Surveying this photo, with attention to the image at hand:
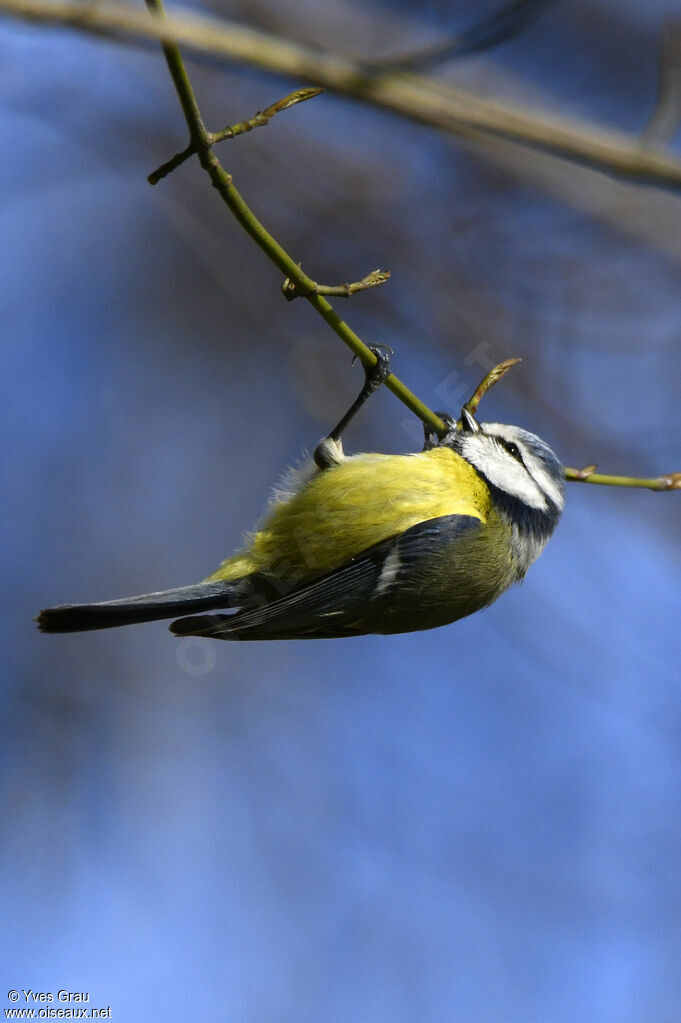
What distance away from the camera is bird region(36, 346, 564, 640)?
Result: 8.46ft

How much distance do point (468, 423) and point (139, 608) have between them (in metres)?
1.08

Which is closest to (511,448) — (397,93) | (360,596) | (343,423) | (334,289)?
(343,423)

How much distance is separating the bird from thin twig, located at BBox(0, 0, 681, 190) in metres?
1.08

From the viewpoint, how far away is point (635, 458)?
150 inches

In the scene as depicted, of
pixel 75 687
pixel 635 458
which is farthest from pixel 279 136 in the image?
pixel 75 687

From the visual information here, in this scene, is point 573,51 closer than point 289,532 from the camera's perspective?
No

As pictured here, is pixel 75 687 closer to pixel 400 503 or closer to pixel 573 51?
pixel 400 503

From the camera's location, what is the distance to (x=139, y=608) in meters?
2.47

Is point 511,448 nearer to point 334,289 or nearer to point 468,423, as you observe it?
point 468,423

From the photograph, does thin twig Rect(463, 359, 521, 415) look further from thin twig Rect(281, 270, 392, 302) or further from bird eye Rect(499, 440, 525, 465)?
thin twig Rect(281, 270, 392, 302)

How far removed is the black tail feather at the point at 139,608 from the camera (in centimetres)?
231

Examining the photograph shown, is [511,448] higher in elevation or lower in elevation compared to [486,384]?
lower

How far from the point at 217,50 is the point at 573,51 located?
10.3ft

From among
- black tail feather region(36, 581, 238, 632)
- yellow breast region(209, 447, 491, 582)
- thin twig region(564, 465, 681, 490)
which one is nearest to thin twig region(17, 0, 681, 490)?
thin twig region(564, 465, 681, 490)
